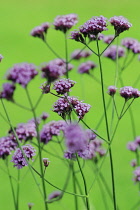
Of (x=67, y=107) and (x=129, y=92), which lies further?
(x=129, y=92)

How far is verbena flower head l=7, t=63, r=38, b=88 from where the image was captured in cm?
158

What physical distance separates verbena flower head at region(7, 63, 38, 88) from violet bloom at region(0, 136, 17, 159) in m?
0.65

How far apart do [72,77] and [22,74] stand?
6.87 meters

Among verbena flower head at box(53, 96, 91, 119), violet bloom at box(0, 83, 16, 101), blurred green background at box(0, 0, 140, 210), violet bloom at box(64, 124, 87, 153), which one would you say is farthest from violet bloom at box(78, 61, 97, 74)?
violet bloom at box(64, 124, 87, 153)

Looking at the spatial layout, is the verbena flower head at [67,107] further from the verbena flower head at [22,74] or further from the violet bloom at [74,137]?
the violet bloom at [74,137]

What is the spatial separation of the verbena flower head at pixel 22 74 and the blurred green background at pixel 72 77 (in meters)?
0.04

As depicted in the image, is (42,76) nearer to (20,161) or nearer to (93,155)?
(20,161)

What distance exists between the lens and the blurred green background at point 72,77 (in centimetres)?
465

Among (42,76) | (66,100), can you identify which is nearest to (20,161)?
(66,100)

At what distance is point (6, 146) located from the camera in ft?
7.23

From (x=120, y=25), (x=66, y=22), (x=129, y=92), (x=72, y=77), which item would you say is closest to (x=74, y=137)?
(x=129, y=92)

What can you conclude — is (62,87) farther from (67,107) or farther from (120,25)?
(120,25)

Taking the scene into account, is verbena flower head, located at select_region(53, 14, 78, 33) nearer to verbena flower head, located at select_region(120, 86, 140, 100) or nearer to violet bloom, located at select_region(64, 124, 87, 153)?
verbena flower head, located at select_region(120, 86, 140, 100)

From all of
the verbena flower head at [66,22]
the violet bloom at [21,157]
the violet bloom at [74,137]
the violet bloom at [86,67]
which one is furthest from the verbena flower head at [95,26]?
the violet bloom at [86,67]
